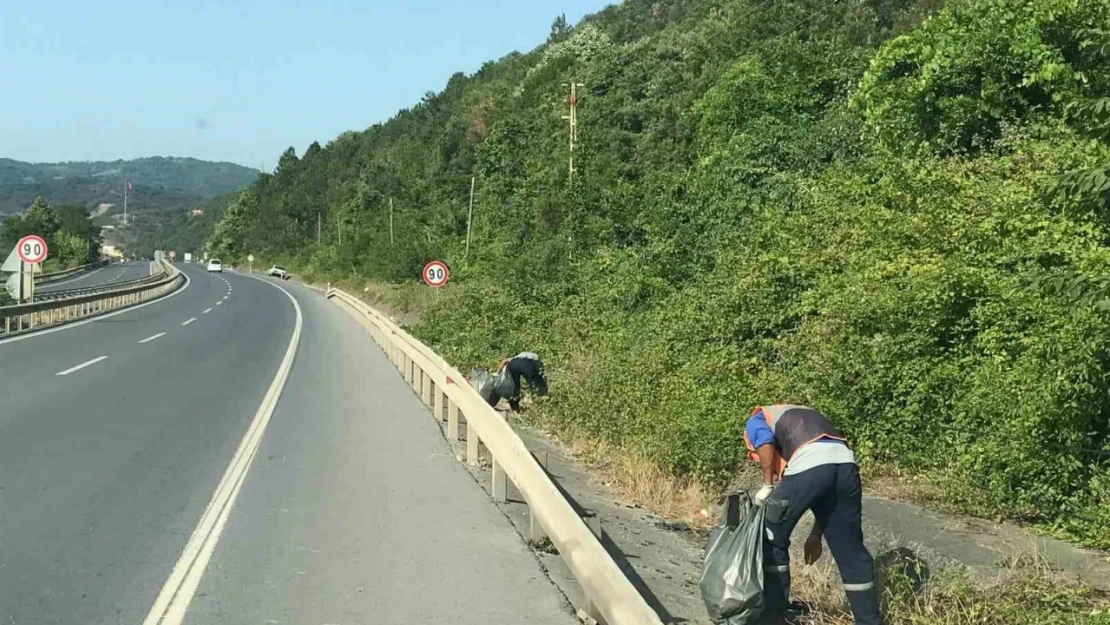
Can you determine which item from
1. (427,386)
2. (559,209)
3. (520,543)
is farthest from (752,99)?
(520,543)

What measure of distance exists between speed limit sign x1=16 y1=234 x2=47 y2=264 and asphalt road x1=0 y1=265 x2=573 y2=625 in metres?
13.9

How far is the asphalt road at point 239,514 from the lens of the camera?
5.71 metres

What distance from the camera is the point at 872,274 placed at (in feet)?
35.1

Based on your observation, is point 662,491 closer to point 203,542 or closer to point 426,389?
point 203,542

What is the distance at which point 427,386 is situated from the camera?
1550cm

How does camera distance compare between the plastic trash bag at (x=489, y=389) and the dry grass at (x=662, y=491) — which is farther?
the plastic trash bag at (x=489, y=389)

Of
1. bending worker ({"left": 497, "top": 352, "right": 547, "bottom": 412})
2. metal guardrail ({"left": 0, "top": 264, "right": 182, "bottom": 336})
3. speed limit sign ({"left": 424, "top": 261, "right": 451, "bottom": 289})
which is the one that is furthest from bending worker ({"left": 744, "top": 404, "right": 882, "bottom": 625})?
speed limit sign ({"left": 424, "top": 261, "right": 451, "bottom": 289})

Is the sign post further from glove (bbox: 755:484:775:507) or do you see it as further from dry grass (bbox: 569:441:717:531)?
glove (bbox: 755:484:775:507)

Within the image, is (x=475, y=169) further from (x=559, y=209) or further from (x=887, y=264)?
(x=887, y=264)

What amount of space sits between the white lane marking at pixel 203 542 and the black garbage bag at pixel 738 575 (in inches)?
111

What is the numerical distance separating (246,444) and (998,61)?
11.5 metres

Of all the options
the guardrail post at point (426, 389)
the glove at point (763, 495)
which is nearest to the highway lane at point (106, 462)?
the guardrail post at point (426, 389)

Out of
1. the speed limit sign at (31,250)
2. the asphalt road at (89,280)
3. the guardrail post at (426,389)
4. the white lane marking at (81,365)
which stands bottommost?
the asphalt road at (89,280)

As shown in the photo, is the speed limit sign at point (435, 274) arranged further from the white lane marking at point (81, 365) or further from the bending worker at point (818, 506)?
the bending worker at point (818, 506)
